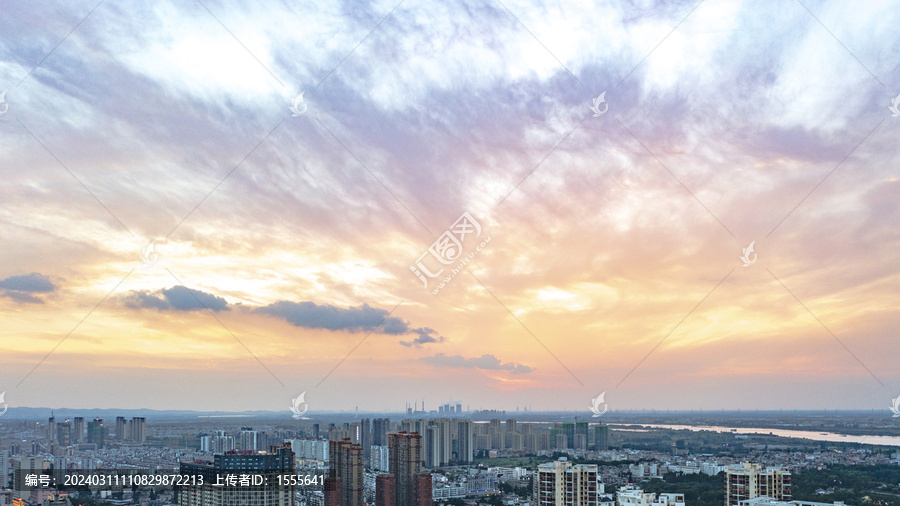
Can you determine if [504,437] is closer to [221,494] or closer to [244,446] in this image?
[244,446]

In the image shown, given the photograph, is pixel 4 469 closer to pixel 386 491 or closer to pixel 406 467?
pixel 386 491

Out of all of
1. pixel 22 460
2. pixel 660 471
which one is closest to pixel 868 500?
pixel 660 471

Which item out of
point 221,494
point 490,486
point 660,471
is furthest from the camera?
point 660,471

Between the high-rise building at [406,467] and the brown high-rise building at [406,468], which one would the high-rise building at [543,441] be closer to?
the brown high-rise building at [406,468]

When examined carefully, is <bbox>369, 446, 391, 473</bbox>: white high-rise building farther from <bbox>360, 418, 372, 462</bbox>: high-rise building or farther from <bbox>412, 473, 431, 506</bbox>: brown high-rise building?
<bbox>412, 473, 431, 506</bbox>: brown high-rise building

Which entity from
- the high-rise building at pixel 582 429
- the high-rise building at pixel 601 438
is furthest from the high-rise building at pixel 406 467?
the high-rise building at pixel 582 429
